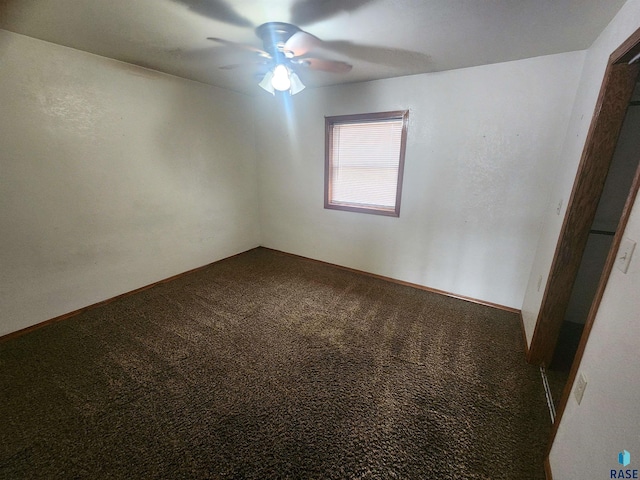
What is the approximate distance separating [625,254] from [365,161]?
96.8 inches

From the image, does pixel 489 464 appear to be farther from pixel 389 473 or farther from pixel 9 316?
pixel 9 316

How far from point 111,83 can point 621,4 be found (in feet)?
12.3

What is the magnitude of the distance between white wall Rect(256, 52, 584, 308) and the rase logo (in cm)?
202

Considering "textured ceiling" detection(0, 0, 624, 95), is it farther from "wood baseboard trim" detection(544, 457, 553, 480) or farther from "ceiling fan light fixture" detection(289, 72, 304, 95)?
"wood baseboard trim" detection(544, 457, 553, 480)

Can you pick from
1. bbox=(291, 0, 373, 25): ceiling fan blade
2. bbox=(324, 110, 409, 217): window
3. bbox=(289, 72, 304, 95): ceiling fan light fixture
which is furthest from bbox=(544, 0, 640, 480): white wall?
bbox=(289, 72, 304, 95): ceiling fan light fixture

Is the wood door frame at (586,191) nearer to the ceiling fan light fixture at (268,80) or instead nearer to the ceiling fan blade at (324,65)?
the ceiling fan blade at (324,65)

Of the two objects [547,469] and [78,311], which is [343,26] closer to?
[547,469]

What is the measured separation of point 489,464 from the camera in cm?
125

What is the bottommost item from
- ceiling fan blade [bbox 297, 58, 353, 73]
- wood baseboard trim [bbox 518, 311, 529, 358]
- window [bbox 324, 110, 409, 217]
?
wood baseboard trim [bbox 518, 311, 529, 358]

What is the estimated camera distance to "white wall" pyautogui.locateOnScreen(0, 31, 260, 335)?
1997 millimetres

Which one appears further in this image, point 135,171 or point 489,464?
point 135,171

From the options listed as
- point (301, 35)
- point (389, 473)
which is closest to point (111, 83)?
point (301, 35)

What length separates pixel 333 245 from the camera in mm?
3596

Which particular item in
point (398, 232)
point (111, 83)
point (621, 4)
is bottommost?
point (398, 232)
